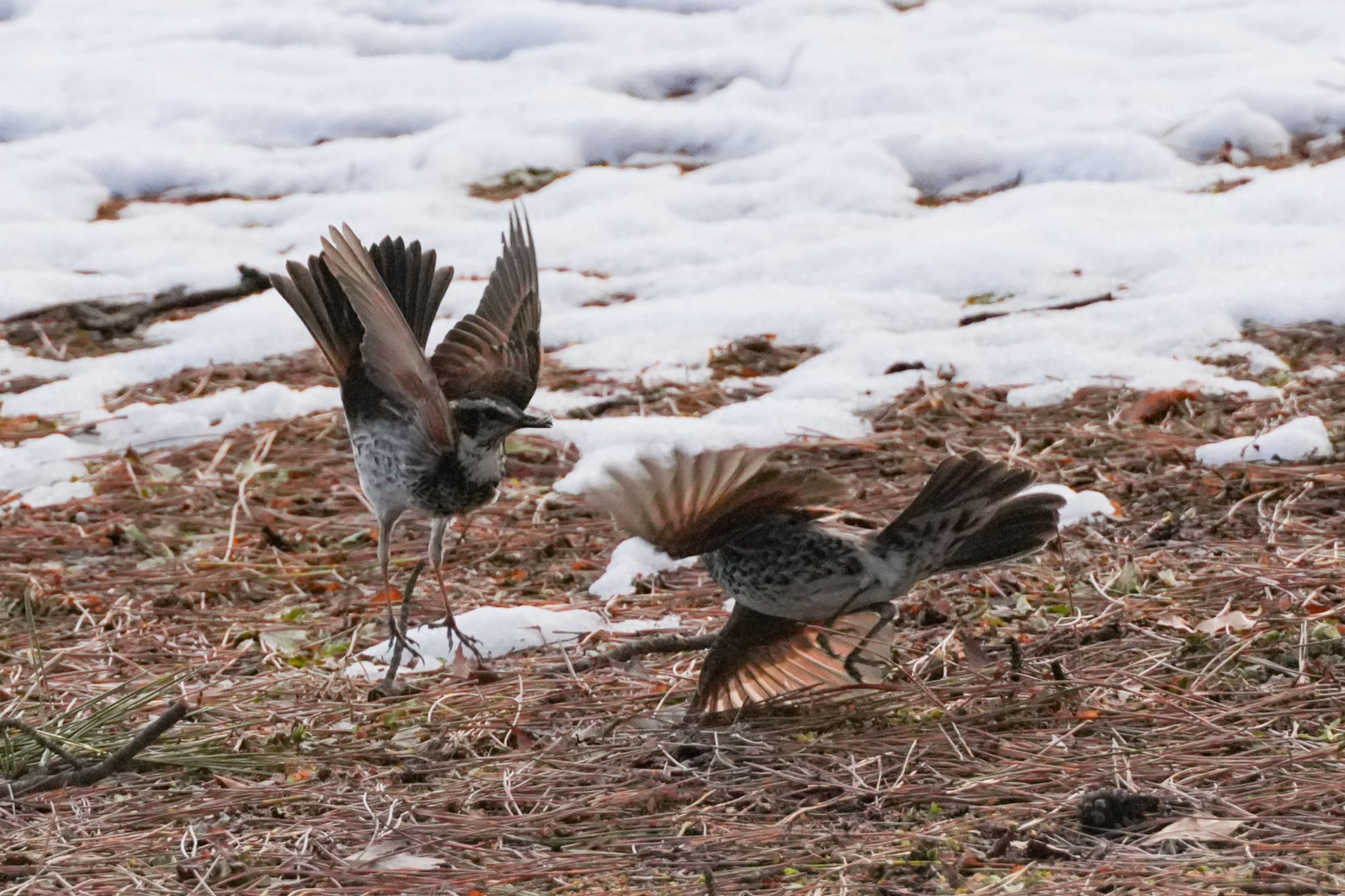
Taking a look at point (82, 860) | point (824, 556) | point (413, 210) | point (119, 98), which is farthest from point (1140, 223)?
point (119, 98)

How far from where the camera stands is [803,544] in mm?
3852

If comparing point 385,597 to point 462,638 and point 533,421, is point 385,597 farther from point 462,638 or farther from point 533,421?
point 533,421

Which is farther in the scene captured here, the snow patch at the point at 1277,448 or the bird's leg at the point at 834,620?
the snow patch at the point at 1277,448

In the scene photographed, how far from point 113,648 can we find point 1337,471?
438 centimetres

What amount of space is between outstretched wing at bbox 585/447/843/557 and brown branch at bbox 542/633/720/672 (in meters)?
0.70

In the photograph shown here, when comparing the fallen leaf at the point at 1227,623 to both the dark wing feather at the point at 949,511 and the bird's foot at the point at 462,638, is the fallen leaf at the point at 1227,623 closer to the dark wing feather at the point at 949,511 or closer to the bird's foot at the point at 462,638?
the dark wing feather at the point at 949,511

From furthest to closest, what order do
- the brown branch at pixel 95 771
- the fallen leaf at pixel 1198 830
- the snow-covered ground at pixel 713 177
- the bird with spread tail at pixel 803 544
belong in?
the snow-covered ground at pixel 713 177
the brown branch at pixel 95 771
the bird with spread tail at pixel 803 544
the fallen leaf at pixel 1198 830

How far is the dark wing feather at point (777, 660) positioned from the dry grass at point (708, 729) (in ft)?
0.36

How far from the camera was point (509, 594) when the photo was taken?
5.49 m

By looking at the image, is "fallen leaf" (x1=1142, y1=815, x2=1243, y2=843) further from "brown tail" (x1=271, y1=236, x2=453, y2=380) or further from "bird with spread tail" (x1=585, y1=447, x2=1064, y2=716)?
"brown tail" (x1=271, y1=236, x2=453, y2=380)

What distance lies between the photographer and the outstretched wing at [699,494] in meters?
3.40

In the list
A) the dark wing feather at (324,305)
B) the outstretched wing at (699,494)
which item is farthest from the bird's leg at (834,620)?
the dark wing feather at (324,305)

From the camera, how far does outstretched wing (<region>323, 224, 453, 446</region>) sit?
13.7 ft

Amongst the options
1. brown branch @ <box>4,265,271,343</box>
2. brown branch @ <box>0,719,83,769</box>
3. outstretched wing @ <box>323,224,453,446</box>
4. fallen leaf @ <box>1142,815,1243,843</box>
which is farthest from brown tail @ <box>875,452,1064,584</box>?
brown branch @ <box>4,265,271,343</box>
